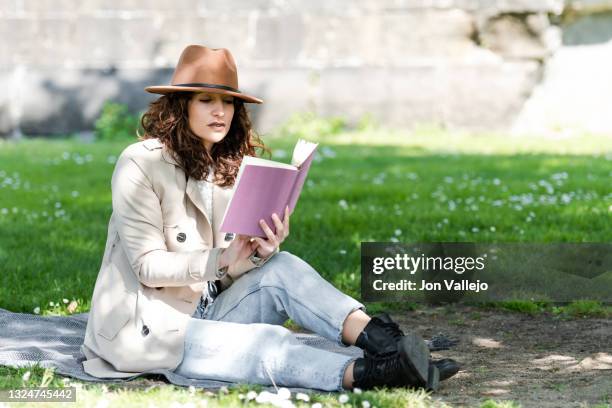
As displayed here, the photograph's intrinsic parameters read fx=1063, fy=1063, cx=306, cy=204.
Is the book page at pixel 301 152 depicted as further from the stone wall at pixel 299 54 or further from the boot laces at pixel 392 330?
the stone wall at pixel 299 54

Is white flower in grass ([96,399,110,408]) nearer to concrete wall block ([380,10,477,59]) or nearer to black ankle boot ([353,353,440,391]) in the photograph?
black ankle boot ([353,353,440,391])

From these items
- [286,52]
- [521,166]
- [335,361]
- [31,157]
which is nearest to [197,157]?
[335,361]

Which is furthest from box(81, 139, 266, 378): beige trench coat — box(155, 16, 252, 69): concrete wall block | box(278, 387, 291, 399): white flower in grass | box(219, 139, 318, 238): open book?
box(155, 16, 252, 69): concrete wall block

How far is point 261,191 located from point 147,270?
572mm

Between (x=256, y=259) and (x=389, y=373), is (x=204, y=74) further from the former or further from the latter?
(x=389, y=373)

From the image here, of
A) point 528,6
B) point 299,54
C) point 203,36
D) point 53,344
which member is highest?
point 528,6

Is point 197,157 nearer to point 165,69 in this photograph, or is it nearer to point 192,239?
point 192,239

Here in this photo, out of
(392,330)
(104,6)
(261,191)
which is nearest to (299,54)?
(104,6)

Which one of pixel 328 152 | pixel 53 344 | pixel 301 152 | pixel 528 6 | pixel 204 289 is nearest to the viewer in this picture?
pixel 301 152

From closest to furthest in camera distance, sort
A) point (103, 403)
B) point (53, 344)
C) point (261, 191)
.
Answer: point (103, 403) → point (261, 191) → point (53, 344)

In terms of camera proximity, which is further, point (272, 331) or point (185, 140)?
point (185, 140)

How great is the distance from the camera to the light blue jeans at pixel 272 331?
393cm

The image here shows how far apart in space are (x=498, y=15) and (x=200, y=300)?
9.13 metres

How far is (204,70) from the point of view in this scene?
4152mm
